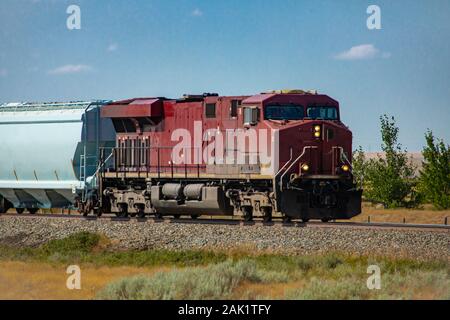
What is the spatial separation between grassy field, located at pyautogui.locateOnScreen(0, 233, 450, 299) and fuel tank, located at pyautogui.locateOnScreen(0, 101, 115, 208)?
5809 millimetres

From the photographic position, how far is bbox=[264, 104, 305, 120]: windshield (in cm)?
2328

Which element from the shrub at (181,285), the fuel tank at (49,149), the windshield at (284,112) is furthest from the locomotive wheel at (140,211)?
the shrub at (181,285)

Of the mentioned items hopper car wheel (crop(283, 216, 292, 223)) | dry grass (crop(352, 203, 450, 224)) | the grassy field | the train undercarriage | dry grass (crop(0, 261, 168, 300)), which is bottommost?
dry grass (crop(0, 261, 168, 300))

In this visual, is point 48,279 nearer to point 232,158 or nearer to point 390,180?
point 232,158

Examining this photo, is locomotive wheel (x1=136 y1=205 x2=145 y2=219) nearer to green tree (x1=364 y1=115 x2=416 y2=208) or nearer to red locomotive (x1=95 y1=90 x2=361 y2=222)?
red locomotive (x1=95 y1=90 x2=361 y2=222)

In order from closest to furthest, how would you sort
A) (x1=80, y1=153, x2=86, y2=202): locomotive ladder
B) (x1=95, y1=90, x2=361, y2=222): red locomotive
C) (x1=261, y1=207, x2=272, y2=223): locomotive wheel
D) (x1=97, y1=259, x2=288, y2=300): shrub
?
1. (x1=97, y1=259, x2=288, y2=300): shrub
2. (x1=95, y1=90, x2=361, y2=222): red locomotive
3. (x1=261, y1=207, x2=272, y2=223): locomotive wheel
4. (x1=80, y1=153, x2=86, y2=202): locomotive ladder

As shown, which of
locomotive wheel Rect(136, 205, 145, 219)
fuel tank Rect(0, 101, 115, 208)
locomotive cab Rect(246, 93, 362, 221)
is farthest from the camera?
fuel tank Rect(0, 101, 115, 208)

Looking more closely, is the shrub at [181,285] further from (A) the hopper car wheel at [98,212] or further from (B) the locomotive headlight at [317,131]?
(A) the hopper car wheel at [98,212]

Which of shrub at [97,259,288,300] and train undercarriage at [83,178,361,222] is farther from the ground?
train undercarriage at [83,178,361,222]

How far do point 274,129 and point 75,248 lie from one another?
6460mm

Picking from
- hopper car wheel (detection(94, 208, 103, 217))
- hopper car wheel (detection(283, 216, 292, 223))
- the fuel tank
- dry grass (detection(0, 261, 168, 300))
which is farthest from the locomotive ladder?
hopper car wheel (detection(283, 216, 292, 223))

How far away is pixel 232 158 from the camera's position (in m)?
24.1

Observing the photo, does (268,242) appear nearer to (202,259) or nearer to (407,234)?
(202,259)
